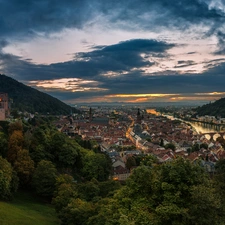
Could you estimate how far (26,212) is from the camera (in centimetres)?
1934

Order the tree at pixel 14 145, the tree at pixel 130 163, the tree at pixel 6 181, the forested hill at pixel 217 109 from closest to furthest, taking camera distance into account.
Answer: the tree at pixel 6 181 → the tree at pixel 14 145 → the tree at pixel 130 163 → the forested hill at pixel 217 109

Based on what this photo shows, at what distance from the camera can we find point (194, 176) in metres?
9.93

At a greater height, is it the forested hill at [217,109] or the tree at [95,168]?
the forested hill at [217,109]

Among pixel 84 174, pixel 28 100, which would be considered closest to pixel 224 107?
pixel 28 100

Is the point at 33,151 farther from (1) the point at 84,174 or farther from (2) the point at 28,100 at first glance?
(2) the point at 28,100

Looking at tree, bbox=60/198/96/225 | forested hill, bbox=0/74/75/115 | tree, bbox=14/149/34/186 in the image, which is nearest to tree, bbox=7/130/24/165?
tree, bbox=14/149/34/186

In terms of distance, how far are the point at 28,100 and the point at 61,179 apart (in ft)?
427

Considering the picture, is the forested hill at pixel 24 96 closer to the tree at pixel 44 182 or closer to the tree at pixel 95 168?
the tree at pixel 95 168

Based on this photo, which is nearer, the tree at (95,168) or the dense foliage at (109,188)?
the dense foliage at (109,188)

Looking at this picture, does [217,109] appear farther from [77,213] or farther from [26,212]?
[77,213]

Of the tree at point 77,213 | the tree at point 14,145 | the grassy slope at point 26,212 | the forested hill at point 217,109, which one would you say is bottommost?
the grassy slope at point 26,212

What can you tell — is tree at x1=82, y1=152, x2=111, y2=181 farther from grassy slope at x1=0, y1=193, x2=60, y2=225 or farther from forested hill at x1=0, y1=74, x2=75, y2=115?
forested hill at x1=0, y1=74, x2=75, y2=115

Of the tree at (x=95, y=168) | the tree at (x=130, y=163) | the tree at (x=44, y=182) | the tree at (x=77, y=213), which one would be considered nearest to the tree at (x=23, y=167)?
the tree at (x=44, y=182)

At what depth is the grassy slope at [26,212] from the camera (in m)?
16.6
